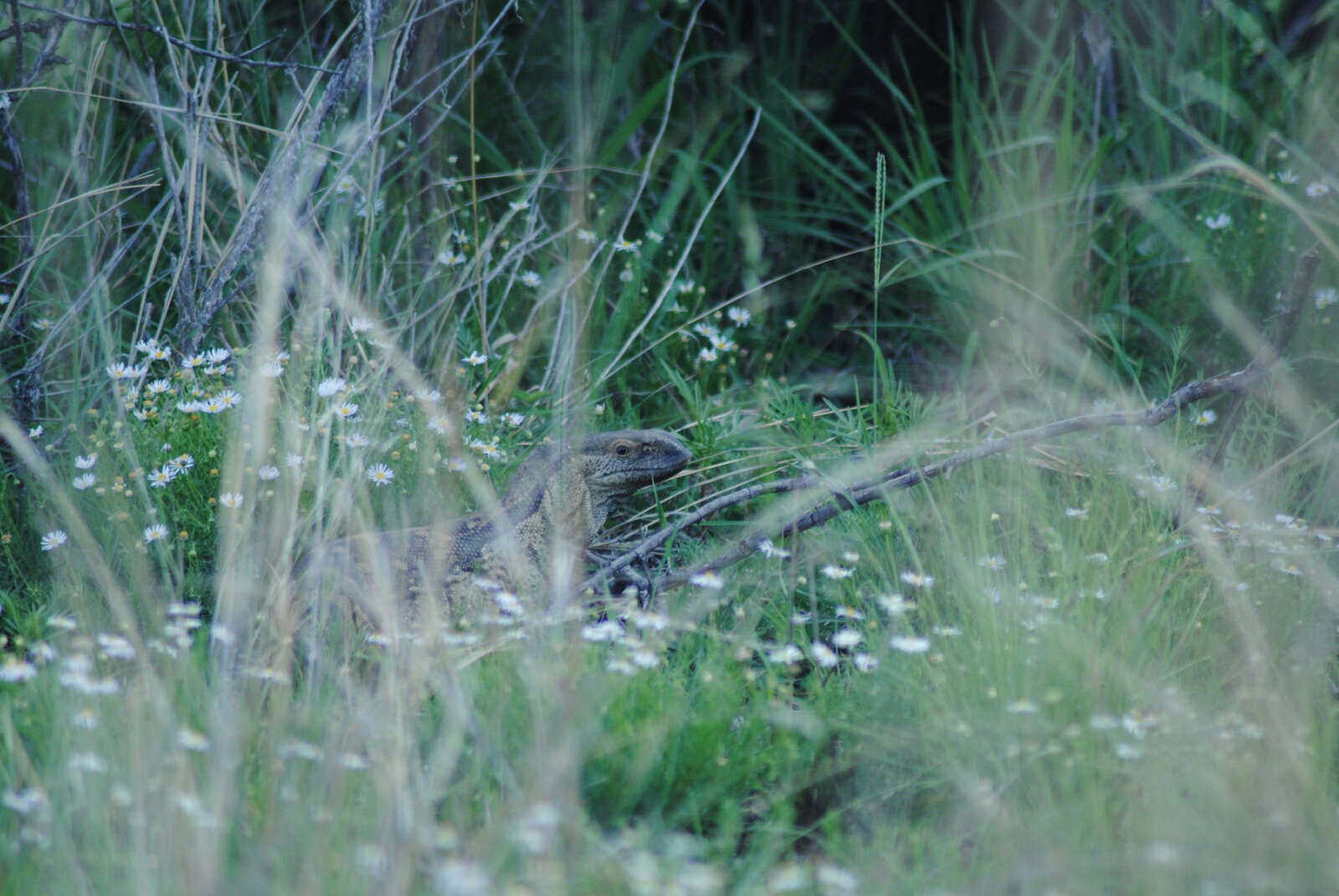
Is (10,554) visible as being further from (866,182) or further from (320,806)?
(866,182)

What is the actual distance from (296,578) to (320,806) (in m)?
1.23

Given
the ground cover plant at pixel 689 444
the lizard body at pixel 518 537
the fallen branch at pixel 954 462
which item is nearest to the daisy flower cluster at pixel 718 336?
the ground cover plant at pixel 689 444

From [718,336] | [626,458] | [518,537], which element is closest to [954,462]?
[626,458]

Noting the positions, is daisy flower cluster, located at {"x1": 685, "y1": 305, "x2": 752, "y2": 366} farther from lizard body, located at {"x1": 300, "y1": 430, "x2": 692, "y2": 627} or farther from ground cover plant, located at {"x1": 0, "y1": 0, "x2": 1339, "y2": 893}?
lizard body, located at {"x1": 300, "y1": 430, "x2": 692, "y2": 627}

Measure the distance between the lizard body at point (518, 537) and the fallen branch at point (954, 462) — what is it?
0.22 m

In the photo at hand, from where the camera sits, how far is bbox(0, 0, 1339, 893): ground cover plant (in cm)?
247

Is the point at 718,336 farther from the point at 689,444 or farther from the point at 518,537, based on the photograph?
the point at 518,537

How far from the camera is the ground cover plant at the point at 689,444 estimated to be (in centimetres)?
247

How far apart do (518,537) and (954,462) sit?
1356 mm

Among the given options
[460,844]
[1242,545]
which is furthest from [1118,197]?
[460,844]

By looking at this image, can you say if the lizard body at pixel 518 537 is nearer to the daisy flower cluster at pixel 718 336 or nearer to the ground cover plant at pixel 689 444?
the ground cover plant at pixel 689 444

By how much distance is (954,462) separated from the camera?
3.75 m

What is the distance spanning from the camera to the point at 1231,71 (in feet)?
18.5

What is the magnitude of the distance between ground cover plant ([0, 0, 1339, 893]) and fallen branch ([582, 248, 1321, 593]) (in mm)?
25
